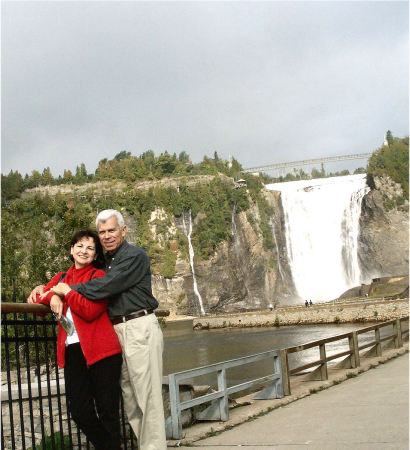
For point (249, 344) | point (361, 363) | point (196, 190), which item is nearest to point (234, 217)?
point (196, 190)

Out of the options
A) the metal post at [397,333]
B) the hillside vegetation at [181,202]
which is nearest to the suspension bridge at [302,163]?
the hillside vegetation at [181,202]

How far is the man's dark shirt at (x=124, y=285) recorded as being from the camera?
4180 mm

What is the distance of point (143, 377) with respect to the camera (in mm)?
4363

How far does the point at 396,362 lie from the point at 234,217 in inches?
3532

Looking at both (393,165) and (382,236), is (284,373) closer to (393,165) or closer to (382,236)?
(382,236)

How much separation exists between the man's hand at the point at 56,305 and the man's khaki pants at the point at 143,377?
44cm

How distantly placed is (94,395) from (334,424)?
3025 mm

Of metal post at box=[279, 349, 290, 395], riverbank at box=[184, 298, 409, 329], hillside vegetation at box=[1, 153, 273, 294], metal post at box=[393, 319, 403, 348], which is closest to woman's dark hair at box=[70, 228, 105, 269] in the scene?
metal post at box=[279, 349, 290, 395]

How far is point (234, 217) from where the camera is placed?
334ft


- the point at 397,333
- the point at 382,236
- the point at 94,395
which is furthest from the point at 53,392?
the point at 382,236

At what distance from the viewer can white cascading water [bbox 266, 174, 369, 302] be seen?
8462cm

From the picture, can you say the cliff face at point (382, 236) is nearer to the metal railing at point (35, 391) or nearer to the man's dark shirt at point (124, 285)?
the metal railing at point (35, 391)

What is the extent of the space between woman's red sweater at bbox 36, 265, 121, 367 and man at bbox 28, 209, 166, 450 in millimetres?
58

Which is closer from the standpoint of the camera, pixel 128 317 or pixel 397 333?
pixel 128 317
